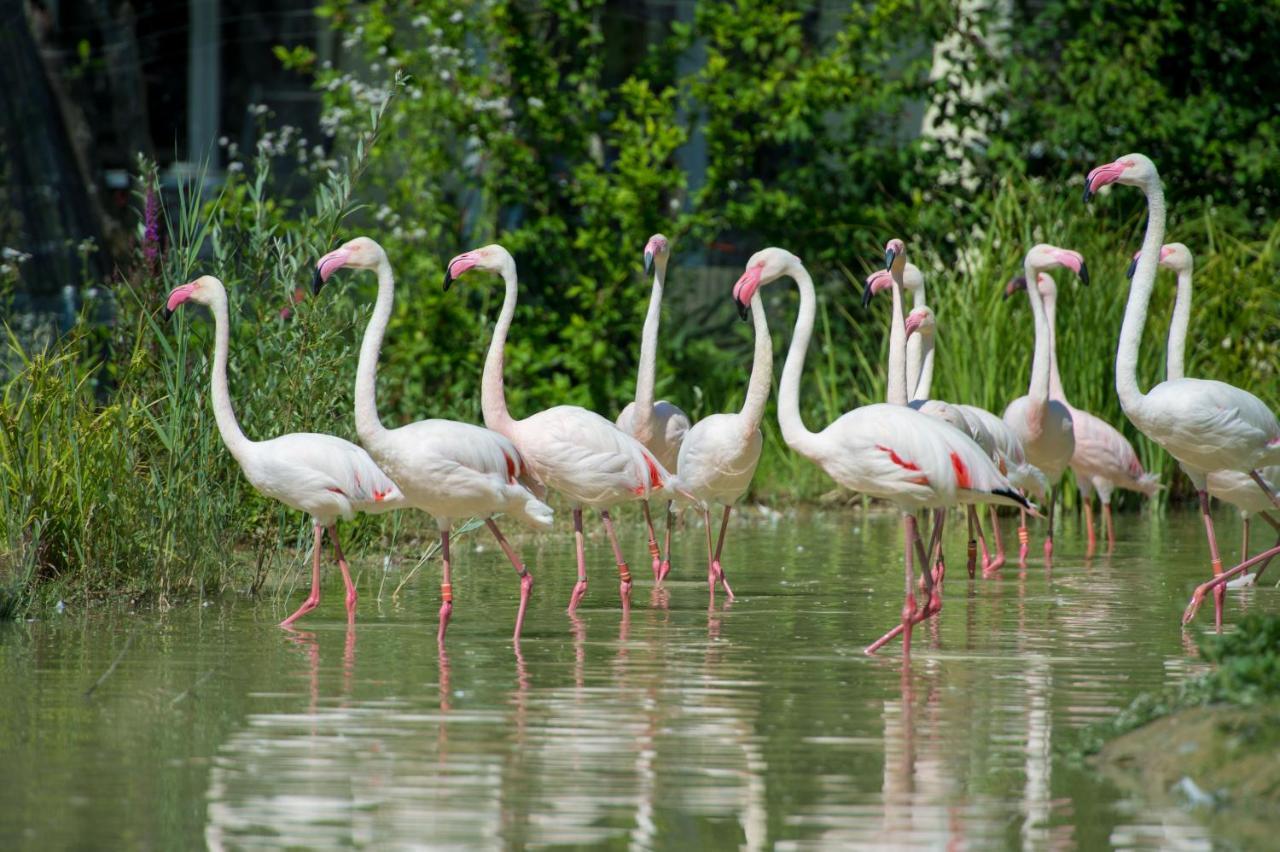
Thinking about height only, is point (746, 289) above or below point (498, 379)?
above

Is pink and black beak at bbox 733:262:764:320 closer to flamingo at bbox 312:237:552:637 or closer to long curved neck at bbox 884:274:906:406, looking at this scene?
flamingo at bbox 312:237:552:637

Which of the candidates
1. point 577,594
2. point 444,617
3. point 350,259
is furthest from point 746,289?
point 444,617

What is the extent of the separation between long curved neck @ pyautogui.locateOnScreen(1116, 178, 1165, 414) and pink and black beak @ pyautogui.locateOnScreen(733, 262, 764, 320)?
1.76 metres

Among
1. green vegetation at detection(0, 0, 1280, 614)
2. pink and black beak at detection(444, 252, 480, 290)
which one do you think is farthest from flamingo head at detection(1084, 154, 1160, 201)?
green vegetation at detection(0, 0, 1280, 614)

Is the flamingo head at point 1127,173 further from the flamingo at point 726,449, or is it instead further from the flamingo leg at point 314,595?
the flamingo leg at point 314,595

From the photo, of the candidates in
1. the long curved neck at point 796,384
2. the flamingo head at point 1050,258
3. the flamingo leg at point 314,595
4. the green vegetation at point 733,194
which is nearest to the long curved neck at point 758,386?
the long curved neck at point 796,384

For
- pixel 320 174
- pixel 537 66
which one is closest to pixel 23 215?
pixel 320 174

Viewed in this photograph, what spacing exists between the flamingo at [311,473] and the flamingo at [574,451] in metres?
0.75

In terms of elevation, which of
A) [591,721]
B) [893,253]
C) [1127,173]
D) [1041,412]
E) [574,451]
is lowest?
[591,721]

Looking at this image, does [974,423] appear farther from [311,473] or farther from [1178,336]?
[311,473]

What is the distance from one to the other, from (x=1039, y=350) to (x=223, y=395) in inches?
205

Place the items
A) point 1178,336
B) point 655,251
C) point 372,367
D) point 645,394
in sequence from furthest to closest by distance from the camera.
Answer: point 655,251 → point 645,394 → point 1178,336 → point 372,367

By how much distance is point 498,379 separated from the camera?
8.99 metres

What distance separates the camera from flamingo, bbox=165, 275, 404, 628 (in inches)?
320
